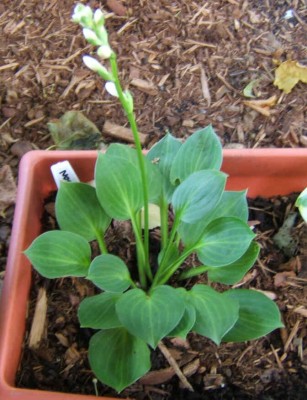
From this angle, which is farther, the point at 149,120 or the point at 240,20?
the point at 240,20

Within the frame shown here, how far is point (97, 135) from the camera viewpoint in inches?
52.6

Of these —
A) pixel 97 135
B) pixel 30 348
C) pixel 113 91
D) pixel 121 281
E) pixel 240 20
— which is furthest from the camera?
pixel 240 20

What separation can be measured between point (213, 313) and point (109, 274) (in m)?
0.20

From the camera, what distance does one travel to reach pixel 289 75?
144cm

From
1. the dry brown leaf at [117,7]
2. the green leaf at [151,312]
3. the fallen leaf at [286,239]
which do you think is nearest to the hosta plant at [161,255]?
the green leaf at [151,312]

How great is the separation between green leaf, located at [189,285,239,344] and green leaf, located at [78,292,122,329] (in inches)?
5.9

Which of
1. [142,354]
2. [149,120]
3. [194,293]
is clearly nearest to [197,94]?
[149,120]

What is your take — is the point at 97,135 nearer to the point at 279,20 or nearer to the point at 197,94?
the point at 197,94

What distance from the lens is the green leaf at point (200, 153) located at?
92 cm

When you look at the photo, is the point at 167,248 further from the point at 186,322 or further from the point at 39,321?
the point at 39,321

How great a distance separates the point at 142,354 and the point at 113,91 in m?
0.53

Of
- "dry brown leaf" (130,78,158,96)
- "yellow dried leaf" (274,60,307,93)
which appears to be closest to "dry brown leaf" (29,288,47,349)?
"dry brown leaf" (130,78,158,96)

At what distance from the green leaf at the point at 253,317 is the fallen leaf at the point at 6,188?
2.10 feet

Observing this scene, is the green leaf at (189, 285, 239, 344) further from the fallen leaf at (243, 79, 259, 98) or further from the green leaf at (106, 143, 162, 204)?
the fallen leaf at (243, 79, 259, 98)
